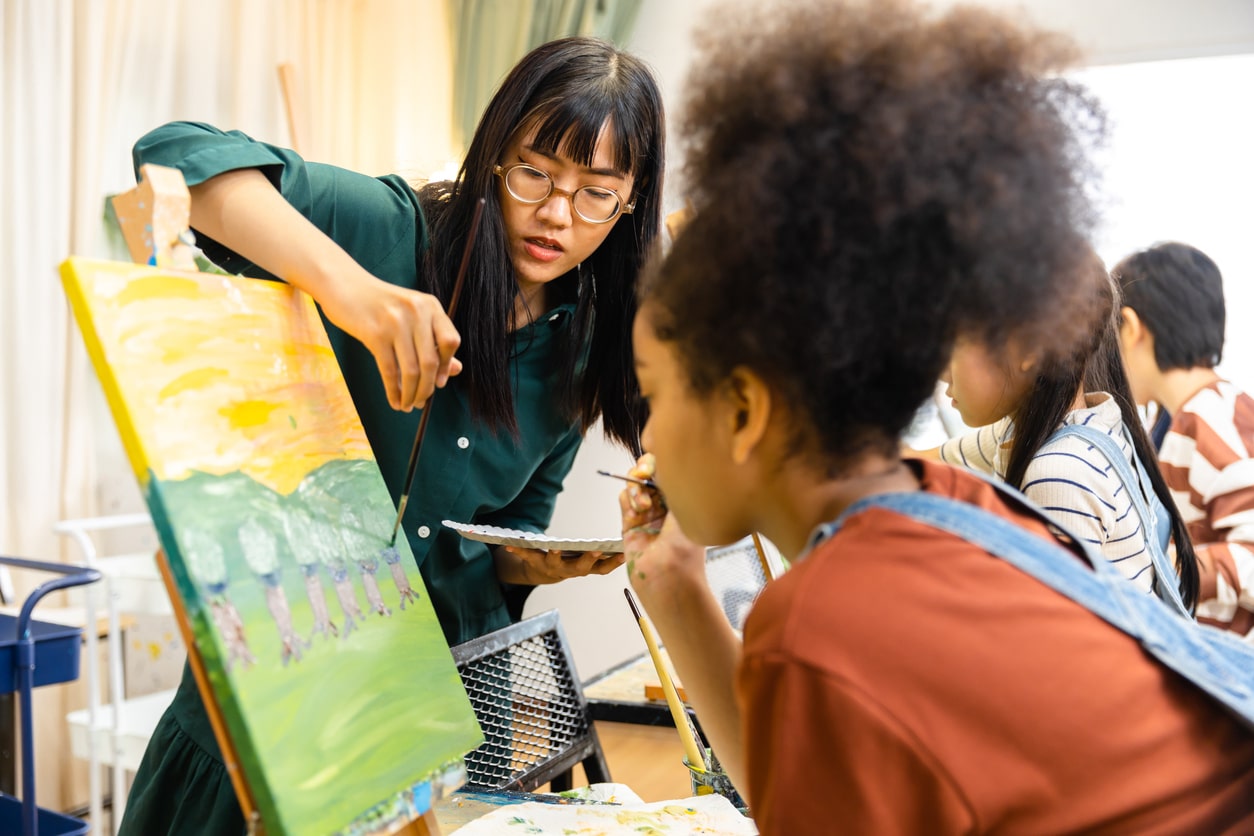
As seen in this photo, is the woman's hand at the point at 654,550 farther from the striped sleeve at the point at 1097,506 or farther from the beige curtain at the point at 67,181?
the beige curtain at the point at 67,181

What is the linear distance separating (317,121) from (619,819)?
2.70m

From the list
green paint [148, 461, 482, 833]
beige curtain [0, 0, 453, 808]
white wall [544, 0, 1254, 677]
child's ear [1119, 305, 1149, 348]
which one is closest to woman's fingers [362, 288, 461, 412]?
green paint [148, 461, 482, 833]

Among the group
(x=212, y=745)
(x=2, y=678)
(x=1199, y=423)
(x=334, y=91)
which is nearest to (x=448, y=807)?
(x=212, y=745)

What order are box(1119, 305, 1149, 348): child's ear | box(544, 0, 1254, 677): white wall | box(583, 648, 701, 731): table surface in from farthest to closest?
box(544, 0, 1254, 677): white wall, box(1119, 305, 1149, 348): child's ear, box(583, 648, 701, 731): table surface

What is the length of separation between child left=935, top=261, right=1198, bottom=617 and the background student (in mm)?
641

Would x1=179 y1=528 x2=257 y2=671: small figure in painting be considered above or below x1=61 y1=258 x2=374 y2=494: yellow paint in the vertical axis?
below

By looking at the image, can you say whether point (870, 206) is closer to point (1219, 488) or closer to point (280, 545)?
point (280, 545)

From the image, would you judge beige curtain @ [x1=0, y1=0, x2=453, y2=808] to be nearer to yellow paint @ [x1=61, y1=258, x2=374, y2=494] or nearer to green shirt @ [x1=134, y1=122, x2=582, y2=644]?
green shirt @ [x1=134, y1=122, x2=582, y2=644]

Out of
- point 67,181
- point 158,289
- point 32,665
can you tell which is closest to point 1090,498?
point 158,289

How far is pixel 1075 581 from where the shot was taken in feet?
1.98

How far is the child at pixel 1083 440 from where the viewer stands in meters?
1.22

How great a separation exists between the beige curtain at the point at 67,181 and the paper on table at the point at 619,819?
6.30 ft

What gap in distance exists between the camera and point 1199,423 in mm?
2090

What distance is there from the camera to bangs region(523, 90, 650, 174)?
1.11 m
